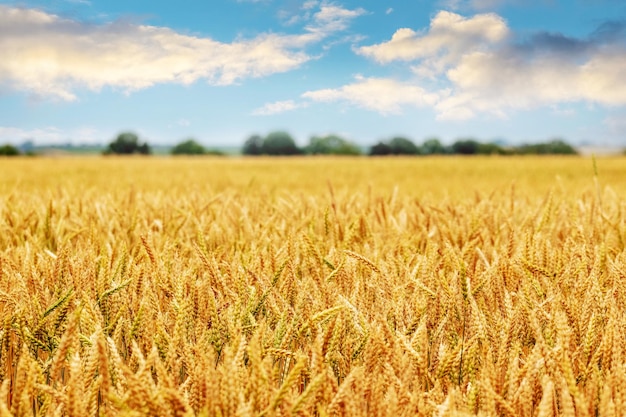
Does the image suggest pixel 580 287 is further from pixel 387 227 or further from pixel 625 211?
pixel 625 211

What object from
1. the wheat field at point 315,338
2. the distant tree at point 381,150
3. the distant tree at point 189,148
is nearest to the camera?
the wheat field at point 315,338

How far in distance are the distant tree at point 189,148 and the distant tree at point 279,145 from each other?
12155 mm

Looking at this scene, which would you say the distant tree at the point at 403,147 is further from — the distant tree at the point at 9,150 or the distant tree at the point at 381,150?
the distant tree at the point at 9,150

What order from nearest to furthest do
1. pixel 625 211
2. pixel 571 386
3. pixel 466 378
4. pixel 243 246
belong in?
pixel 571 386 < pixel 466 378 < pixel 243 246 < pixel 625 211

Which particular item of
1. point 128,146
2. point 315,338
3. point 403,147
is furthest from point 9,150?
point 315,338

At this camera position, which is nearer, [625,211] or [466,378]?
[466,378]

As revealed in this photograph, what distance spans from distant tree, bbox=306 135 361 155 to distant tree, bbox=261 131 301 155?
9.12m

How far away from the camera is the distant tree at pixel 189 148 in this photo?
54031 millimetres

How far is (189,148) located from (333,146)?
46.9 ft

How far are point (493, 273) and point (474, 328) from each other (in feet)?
1.08

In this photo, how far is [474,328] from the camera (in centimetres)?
120

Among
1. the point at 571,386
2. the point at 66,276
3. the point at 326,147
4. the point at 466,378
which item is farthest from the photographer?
the point at 326,147

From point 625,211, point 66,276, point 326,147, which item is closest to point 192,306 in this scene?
point 66,276

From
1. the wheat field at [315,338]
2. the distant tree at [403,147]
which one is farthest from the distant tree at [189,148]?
the wheat field at [315,338]
